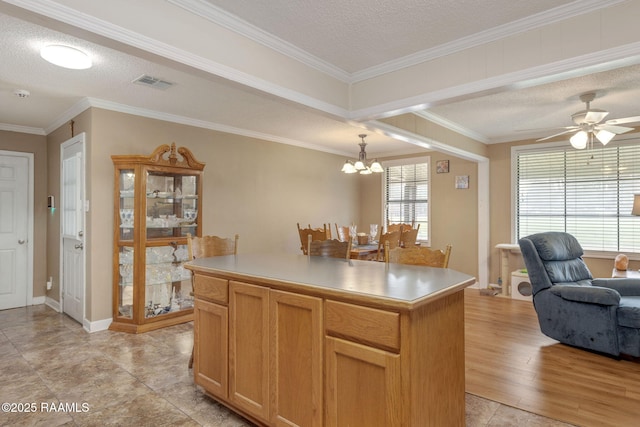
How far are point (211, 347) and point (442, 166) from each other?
17.7ft

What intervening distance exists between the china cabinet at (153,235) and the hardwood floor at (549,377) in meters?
3.04

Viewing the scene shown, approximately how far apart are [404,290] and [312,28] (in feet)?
6.34

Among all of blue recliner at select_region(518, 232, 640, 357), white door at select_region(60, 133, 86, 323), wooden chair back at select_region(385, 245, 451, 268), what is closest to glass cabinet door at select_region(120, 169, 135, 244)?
white door at select_region(60, 133, 86, 323)

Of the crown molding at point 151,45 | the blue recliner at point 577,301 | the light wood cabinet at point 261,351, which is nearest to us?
the crown molding at point 151,45

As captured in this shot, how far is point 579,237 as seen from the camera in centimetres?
536

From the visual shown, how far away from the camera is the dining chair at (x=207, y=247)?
2945 millimetres

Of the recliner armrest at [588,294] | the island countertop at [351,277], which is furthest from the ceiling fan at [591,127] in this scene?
the island countertop at [351,277]

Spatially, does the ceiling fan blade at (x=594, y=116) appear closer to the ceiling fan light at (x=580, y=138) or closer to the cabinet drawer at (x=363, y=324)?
the ceiling fan light at (x=580, y=138)

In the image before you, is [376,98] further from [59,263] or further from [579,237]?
[59,263]

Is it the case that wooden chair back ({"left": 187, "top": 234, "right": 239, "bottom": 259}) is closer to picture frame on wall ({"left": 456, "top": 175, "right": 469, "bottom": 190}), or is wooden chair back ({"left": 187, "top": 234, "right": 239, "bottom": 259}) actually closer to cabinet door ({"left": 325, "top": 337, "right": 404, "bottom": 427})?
cabinet door ({"left": 325, "top": 337, "right": 404, "bottom": 427})

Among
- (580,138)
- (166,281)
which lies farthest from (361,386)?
(580,138)

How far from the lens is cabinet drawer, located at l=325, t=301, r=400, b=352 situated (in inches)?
58.9

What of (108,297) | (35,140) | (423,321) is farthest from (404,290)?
(35,140)

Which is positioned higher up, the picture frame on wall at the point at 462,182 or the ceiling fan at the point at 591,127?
the ceiling fan at the point at 591,127
